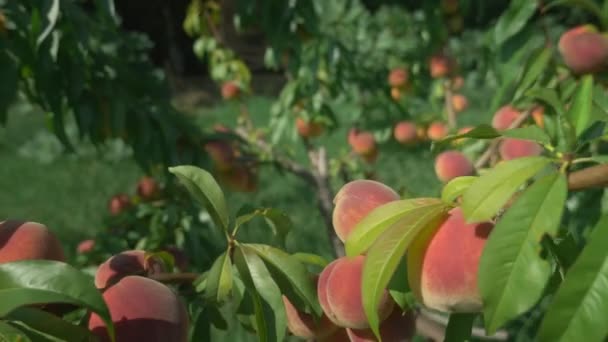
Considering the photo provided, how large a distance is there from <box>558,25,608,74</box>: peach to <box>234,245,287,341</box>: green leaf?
2.20ft

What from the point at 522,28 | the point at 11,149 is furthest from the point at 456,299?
the point at 11,149

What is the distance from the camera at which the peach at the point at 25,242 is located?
50cm

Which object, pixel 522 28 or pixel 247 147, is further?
pixel 247 147

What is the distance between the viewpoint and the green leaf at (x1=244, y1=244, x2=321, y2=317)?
0.51m

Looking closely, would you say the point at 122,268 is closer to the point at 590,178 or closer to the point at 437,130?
the point at 590,178

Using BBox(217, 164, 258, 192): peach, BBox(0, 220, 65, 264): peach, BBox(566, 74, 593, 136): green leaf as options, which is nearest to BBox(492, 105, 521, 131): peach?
BBox(566, 74, 593, 136): green leaf

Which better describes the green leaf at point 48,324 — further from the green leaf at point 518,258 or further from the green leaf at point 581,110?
the green leaf at point 581,110

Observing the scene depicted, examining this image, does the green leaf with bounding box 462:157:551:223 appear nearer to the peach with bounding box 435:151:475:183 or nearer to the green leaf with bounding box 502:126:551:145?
the green leaf with bounding box 502:126:551:145

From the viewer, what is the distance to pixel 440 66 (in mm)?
2094

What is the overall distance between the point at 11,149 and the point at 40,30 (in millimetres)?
3960

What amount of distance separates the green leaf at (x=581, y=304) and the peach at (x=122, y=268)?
31 centimetres

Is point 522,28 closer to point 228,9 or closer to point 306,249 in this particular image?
point 228,9

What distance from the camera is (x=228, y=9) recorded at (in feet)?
7.90

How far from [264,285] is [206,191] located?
0.27ft
